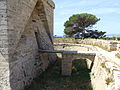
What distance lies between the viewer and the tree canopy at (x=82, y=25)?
2356cm

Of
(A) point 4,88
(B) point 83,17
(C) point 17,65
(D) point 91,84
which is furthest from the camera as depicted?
(B) point 83,17

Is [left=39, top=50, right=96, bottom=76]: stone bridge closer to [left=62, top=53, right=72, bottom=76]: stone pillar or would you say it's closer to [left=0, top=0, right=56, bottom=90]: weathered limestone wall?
[left=62, top=53, right=72, bottom=76]: stone pillar

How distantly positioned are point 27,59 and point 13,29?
8.36 feet

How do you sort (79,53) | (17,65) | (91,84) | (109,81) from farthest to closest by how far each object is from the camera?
(79,53) → (91,84) → (17,65) → (109,81)

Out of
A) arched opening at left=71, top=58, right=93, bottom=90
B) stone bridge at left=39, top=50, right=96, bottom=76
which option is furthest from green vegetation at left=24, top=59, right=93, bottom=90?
stone bridge at left=39, top=50, right=96, bottom=76

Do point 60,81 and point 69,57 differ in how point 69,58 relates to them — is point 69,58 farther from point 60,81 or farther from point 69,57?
point 60,81

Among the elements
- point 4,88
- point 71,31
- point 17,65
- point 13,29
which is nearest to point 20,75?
point 17,65

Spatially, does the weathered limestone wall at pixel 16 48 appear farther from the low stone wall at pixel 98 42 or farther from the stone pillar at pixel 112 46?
the low stone wall at pixel 98 42

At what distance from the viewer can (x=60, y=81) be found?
8.67 meters

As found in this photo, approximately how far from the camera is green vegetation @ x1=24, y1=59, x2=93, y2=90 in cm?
771

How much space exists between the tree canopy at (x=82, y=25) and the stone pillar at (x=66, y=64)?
15.1 metres

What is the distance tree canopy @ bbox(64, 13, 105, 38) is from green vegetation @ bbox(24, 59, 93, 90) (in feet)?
49.9

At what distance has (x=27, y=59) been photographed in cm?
789

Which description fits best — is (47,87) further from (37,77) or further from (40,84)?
(37,77)
